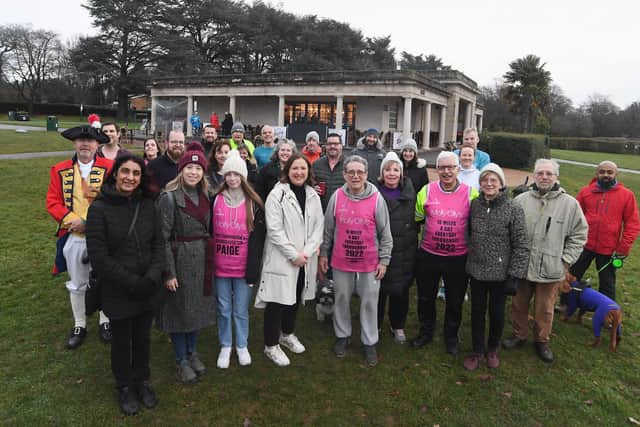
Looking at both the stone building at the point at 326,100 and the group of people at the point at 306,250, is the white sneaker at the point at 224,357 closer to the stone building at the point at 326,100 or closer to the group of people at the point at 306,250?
the group of people at the point at 306,250

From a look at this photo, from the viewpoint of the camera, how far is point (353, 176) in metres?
4.30

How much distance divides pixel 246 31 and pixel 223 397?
154 ft

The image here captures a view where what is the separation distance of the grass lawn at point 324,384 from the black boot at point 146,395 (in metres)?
0.07

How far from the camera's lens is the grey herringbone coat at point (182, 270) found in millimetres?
3779

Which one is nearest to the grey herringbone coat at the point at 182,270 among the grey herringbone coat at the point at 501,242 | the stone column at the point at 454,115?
the grey herringbone coat at the point at 501,242

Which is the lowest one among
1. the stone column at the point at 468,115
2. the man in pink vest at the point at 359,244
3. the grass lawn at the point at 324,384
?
the grass lawn at the point at 324,384

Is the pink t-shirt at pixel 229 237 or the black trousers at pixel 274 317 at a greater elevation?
the pink t-shirt at pixel 229 237

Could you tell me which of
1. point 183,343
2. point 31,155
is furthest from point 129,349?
point 31,155

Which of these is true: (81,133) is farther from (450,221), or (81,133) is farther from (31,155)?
(31,155)

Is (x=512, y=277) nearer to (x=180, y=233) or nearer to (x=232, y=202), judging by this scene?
(x=232, y=202)

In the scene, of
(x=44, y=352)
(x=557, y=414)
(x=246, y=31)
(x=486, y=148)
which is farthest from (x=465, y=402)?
(x=246, y=31)

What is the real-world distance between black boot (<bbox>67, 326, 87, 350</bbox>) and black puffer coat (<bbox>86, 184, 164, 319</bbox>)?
160 centimetres

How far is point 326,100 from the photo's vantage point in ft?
103

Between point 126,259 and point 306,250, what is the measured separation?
5.38 feet
